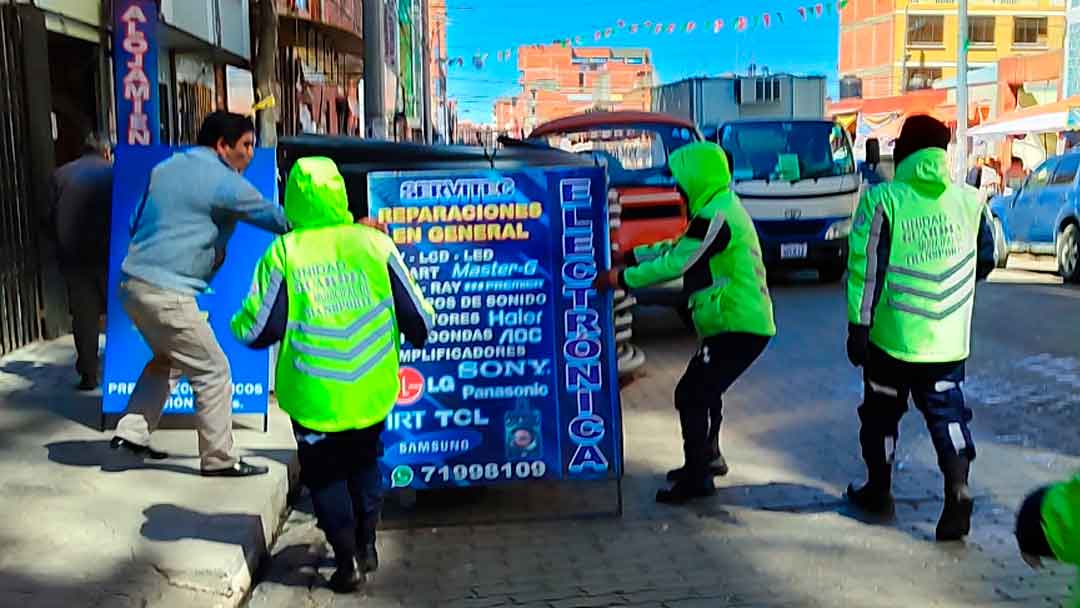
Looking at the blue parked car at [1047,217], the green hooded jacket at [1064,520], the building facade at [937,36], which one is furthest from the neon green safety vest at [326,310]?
the building facade at [937,36]

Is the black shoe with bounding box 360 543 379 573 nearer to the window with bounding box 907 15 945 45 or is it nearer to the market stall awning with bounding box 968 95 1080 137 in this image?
the market stall awning with bounding box 968 95 1080 137

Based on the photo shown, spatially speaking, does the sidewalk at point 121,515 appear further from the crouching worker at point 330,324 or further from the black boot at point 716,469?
the black boot at point 716,469

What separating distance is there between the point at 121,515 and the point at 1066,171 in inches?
560

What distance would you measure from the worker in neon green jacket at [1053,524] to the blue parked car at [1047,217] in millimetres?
13123

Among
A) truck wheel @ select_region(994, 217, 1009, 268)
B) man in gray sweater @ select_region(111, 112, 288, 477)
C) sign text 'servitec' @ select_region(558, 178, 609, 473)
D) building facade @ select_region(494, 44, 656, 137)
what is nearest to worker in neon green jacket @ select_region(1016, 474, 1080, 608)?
sign text 'servitec' @ select_region(558, 178, 609, 473)

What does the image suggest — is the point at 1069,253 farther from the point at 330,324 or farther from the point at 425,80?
the point at 425,80

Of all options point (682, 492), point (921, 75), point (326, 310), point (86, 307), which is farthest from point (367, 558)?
point (921, 75)

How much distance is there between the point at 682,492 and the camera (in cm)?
567

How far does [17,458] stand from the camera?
5.88 meters

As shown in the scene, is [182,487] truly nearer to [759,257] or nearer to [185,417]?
[185,417]

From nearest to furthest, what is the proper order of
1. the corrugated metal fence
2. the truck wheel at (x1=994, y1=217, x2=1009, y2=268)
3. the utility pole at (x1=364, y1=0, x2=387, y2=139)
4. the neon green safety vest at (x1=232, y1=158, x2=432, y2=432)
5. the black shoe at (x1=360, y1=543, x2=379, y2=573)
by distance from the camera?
the neon green safety vest at (x1=232, y1=158, x2=432, y2=432), the black shoe at (x1=360, y1=543, x2=379, y2=573), the corrugated metal fence, the utility pole at (x1=364, y1=0, x2=387, y2=139), the truck wheel at (x1=994, y1=217, x2=1009, y2=268)

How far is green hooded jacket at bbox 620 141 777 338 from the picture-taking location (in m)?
5.31

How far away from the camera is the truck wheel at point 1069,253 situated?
14586 millimetres

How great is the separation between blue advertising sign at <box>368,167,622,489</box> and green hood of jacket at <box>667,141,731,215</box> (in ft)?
1.48
